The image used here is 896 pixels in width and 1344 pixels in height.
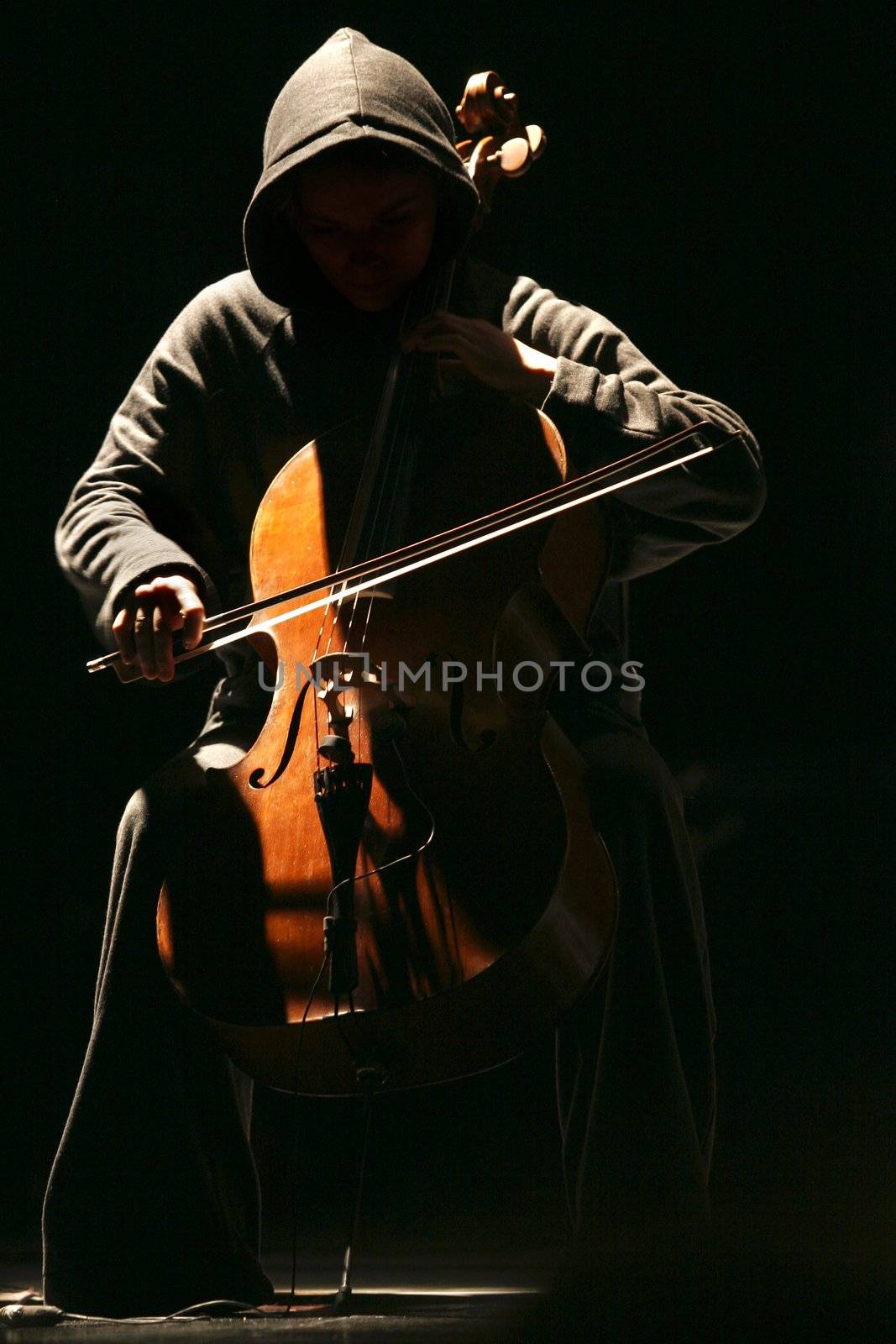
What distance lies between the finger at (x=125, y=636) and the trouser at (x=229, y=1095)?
0.40 ft

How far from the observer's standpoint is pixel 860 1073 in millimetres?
1638

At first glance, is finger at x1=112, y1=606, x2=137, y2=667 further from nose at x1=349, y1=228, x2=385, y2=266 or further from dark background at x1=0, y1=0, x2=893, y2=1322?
dark background at x1=0, y1=0, x2=893, y2=1322

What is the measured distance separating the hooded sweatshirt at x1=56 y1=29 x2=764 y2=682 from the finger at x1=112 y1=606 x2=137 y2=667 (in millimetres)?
54

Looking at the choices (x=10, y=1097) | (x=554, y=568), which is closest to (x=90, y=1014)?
(x=10, y=1097)

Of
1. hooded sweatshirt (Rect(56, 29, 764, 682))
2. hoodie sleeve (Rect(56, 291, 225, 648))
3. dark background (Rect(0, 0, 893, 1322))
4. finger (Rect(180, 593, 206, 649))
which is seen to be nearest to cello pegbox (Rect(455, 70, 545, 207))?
hooded sweatshirt (Rect(56, 29, 764, 682))

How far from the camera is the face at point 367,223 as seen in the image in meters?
1.51

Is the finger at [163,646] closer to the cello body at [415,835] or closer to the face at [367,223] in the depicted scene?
Result: the cello body at [415,835]

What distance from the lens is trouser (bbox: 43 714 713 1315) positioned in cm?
131

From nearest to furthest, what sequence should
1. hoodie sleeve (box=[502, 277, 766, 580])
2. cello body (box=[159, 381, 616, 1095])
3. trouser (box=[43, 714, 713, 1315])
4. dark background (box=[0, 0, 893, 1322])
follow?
cello body (box=[159, 381, 616, 1095])
trouser (box=[43, 714, 713, 1315])
hoodie sleeve (box=[502, 277, 766, 580])
dark background (box=[0, 0, 893, 1322])

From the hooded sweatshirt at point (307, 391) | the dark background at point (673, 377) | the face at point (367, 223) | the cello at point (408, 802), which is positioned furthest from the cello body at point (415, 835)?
the dark background at point (673, 377)

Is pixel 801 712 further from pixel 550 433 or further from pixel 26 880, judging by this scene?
pixel 26 880

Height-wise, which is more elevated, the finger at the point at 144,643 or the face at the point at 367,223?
the face at the point at 367,223

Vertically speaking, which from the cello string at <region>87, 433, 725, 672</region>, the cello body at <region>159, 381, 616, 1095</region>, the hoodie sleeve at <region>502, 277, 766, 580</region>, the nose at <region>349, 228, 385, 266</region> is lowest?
the cello body at <region>159, 381, 616, 1095</region>

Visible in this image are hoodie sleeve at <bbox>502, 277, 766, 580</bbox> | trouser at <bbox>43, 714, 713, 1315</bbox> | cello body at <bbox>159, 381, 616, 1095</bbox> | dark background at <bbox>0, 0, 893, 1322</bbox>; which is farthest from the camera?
dark background at <bbox>0, 0, 893, 1322</bbox>
